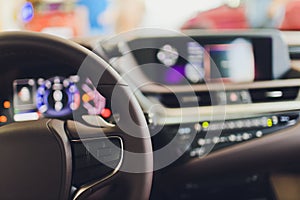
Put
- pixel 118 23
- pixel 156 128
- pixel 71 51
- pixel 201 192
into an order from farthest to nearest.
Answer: pixel 118 23 → pixel 201 192 → pixel 156 128 → pixel 71 51

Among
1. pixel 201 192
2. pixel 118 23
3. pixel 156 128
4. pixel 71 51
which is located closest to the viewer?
pixel 71 51

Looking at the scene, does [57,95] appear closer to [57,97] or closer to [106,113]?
[57,97]

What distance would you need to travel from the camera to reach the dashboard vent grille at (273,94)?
114 centimetres

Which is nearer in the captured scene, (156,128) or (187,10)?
(156,128)

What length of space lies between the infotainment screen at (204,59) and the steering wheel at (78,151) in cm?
30

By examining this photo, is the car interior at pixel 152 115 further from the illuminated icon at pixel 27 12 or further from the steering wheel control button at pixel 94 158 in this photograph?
the illuminated icon at pixel 27 12

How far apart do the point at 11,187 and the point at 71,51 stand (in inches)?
9.0

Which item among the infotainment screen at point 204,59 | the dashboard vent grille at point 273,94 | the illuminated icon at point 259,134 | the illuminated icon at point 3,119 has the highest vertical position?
the infotainment screen at point 204,59

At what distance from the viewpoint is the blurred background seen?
126 centimetres

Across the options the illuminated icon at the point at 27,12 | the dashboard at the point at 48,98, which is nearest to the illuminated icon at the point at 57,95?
the dashboard at the point at 48,98

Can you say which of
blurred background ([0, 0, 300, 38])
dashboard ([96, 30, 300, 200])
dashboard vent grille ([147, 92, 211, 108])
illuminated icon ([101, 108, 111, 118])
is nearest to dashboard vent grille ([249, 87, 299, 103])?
dashboard ([96, 30, 300, 200])

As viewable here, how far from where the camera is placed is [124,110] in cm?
77

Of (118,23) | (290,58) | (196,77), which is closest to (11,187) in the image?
(196,77)

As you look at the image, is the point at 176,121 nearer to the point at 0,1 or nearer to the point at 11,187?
the point at 11,187
